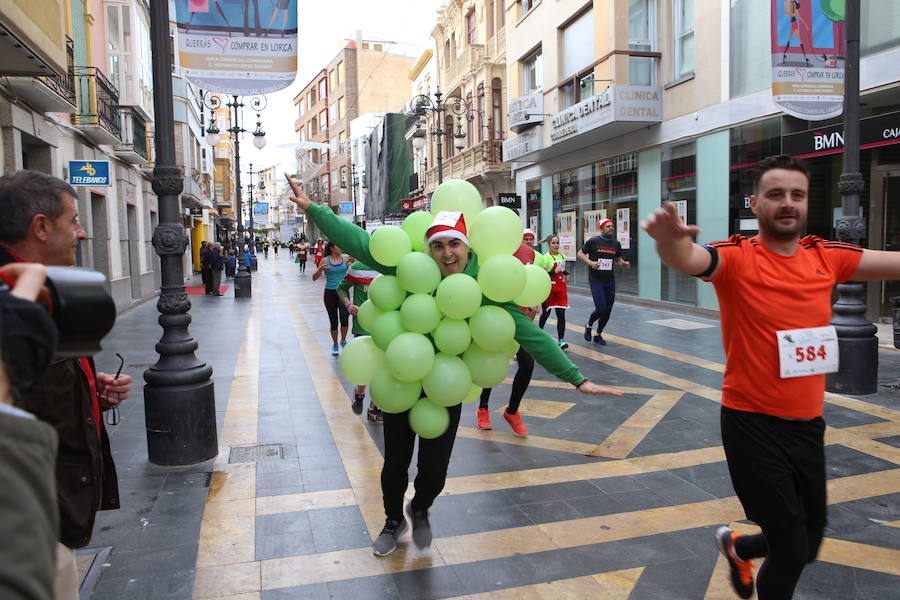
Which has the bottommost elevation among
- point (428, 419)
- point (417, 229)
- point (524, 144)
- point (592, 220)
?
point (428, 419)

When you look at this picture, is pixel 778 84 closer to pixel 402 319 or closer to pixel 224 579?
pixel 402 319

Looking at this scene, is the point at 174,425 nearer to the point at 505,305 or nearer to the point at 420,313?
the point at 420,313

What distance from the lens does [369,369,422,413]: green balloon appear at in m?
3.48

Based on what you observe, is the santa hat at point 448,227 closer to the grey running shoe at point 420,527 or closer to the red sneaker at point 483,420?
the grey running shoe at point 420,527

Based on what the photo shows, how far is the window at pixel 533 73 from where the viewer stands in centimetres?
2269

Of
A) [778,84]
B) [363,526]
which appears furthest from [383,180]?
[363,526]

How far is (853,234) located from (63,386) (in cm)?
738

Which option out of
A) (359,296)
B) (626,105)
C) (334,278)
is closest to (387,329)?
(359,296)

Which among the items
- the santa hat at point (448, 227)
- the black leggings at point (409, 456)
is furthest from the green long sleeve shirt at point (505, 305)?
the black leggings at point (409, 456)

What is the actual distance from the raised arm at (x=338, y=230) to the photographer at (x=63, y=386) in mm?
1331

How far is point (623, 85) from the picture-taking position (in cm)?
1570

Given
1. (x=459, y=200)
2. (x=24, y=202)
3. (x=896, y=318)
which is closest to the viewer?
(x=24, y=202)

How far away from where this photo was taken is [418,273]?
135 inches

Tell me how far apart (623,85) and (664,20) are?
188cm
